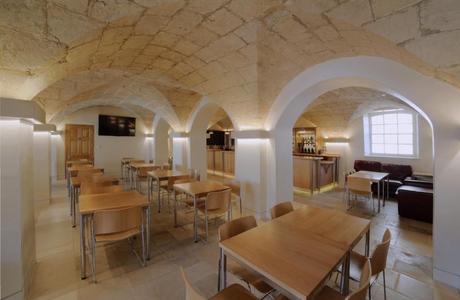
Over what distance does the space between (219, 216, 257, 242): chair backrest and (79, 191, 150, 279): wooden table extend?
3.90 feet

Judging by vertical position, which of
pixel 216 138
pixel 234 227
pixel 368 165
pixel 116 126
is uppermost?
pixel 116 126

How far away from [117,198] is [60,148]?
26.0 ft

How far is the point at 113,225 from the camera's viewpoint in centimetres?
226

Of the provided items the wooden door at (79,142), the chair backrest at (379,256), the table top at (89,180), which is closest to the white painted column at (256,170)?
the chair backrest at (379,256)

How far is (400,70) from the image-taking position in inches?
93.3

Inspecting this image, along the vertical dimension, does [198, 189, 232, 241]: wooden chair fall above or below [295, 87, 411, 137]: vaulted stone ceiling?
below

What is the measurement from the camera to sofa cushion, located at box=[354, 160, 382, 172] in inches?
254

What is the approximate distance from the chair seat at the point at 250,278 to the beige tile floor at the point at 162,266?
58 cm

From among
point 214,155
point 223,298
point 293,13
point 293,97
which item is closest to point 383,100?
point 293,97

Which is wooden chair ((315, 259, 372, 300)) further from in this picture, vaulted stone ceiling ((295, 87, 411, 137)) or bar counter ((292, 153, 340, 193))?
bar counter ((292, 153, 340, 193))

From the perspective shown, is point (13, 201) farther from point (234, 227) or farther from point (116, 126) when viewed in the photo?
point (116, 126)

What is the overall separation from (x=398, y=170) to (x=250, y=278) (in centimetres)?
660

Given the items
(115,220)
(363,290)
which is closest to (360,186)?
(363,290)

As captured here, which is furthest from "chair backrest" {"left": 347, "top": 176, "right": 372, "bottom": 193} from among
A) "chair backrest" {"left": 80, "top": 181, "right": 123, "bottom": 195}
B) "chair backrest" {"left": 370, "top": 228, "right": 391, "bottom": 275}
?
"chair backrest" {"left": 80, "top": 181, "right": 123, "bottom": 195}
